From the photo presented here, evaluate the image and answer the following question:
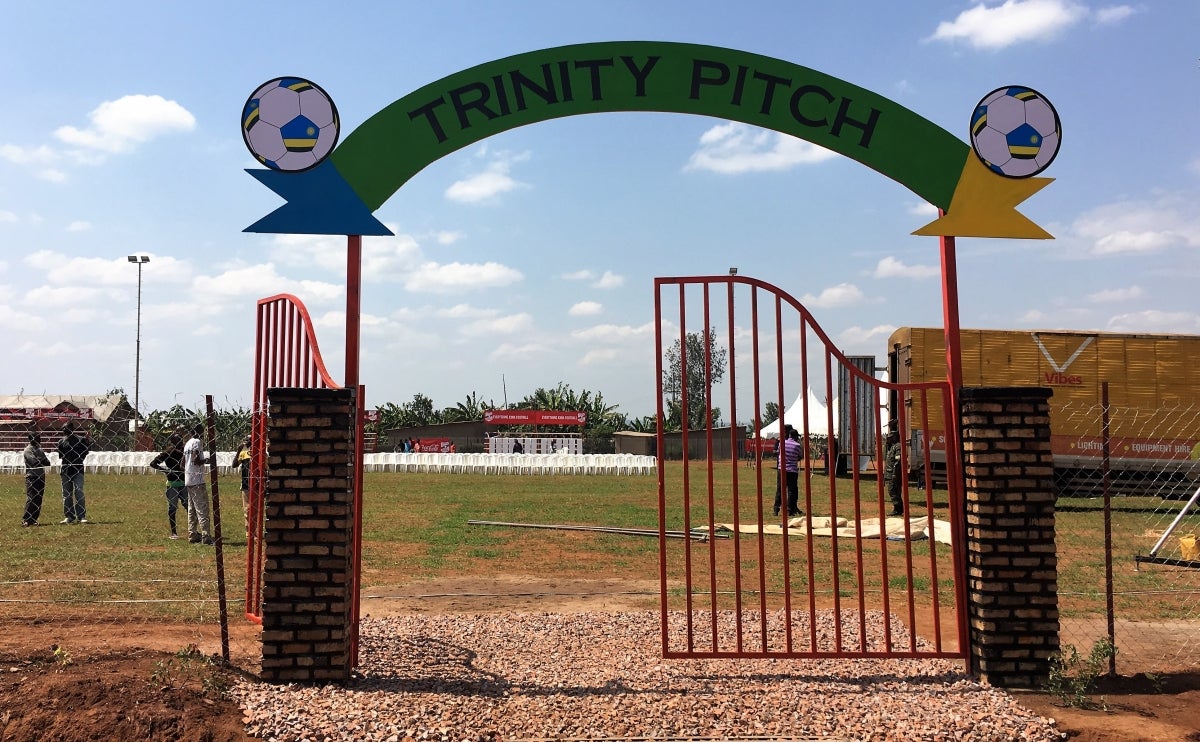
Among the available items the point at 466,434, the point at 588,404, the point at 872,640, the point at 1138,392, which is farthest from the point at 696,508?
the point at 588,404

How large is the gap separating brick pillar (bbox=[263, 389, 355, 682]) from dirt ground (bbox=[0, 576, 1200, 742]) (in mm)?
495

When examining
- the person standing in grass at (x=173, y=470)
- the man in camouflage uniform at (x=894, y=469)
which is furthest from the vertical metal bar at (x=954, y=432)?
the person standing in grass at (x=173, y=470)

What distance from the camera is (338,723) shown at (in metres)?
4.93

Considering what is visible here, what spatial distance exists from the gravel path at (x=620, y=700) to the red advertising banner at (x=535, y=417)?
4429 cm

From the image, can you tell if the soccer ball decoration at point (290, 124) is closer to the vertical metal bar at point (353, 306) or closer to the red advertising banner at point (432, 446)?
the vertical metal bar at point (353, 306)

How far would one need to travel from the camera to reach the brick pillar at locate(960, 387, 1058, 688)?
589 centimetres

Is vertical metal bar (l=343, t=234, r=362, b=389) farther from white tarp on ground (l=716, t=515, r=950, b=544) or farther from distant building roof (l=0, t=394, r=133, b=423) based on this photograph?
distant building roof (l=0, t=394, r=133, b=423)

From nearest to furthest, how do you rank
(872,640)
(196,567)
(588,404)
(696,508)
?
(872,640)
(196,567)
(696,508)
(588,404)

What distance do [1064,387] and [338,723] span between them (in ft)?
63.9

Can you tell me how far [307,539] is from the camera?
567 centimetres

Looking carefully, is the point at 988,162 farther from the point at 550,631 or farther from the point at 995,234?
the point at 550,631

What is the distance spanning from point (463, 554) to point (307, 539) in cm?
702

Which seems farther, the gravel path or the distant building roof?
the distant building roof

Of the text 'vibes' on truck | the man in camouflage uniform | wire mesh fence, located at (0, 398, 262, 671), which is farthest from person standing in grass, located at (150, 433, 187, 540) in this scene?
the text 'vibes' on truck
